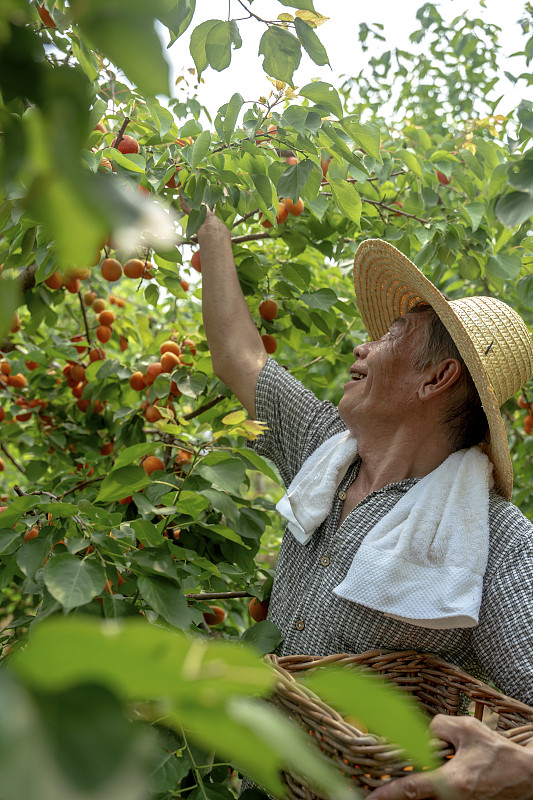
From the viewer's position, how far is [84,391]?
2330 mm

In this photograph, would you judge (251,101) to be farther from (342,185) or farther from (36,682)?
(36,682)

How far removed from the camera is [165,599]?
0.99 meters

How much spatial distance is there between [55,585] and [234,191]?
3.66ft

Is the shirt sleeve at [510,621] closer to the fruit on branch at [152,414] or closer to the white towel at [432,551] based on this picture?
the white towel at [432,551]

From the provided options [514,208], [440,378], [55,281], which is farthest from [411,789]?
[55,281]

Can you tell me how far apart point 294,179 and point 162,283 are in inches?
27.1

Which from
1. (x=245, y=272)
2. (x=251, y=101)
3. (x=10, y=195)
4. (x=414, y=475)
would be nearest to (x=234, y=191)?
(x=251, y=101)

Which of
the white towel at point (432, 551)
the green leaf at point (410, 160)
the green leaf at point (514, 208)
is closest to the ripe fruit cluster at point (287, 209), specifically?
the green leaf at point (410, 160)

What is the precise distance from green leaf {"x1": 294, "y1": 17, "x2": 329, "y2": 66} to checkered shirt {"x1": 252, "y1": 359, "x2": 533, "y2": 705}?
33.1 inches

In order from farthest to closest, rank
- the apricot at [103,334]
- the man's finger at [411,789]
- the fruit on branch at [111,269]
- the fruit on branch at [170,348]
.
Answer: the apricot at [103,334], the fruit on branch at [170,348], the fruit on branch at [111,269], the man's finger at [411,789]

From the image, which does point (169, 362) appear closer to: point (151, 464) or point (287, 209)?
point (151, 464)

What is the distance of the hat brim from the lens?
161 cm

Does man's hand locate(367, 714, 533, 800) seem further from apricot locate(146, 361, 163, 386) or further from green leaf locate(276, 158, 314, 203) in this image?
apricot locate(146, 361, 163, 386)

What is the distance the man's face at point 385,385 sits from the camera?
1.74 meters
